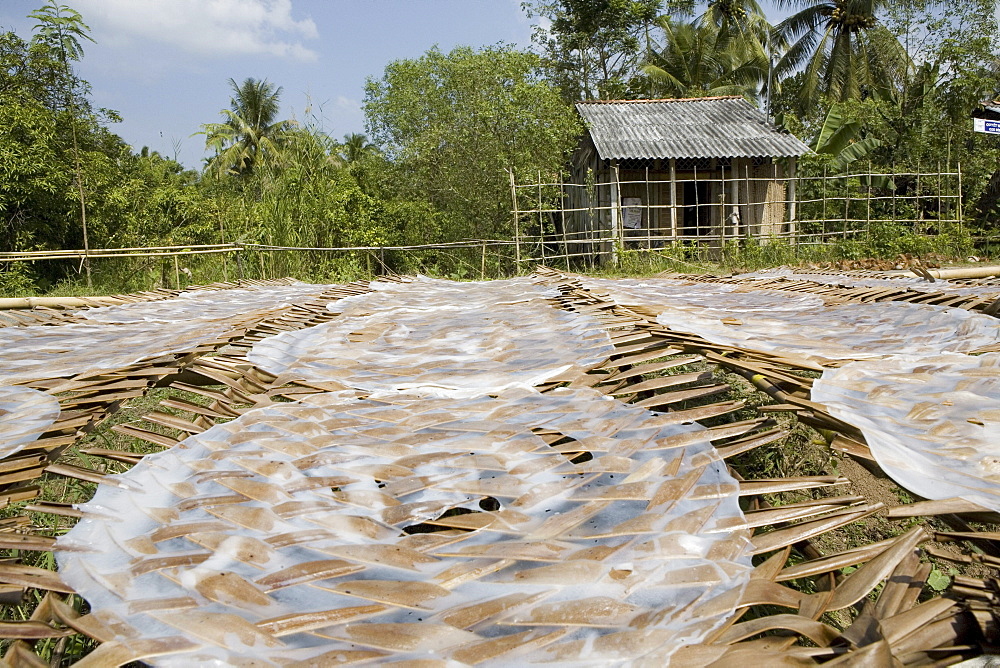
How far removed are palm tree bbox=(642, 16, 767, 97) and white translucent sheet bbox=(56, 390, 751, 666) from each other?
17.4 m

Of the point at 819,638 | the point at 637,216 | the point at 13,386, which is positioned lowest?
the point at 819,638

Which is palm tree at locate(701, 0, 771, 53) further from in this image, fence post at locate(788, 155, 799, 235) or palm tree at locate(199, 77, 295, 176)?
palm tree at locate(199, 77, 295, 176)

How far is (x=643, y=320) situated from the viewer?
2223 millimetres

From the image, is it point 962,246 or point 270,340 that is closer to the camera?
point 270,340

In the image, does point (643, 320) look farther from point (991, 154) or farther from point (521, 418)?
point (991, 154)

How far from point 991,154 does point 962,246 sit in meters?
4.74

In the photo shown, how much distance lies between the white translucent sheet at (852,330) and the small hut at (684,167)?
8169 mm

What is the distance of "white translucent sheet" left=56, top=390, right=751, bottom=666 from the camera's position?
684 mm

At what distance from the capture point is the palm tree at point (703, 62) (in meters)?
17.0

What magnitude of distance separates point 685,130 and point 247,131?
1754cm

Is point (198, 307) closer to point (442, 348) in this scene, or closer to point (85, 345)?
point (85, 345)

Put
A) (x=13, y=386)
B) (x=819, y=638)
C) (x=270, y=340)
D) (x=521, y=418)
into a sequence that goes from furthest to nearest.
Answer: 1. (x=270, y=340)
2. (x=13, y=386)
3. (x=521, y=418)
4. (x=819, y=638)

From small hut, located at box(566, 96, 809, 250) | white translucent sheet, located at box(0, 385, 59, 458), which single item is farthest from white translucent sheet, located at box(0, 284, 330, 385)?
small hut, located at box(566, 96, 809, 250)

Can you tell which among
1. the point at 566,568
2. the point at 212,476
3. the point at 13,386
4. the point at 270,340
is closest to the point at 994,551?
the point at 566,568
